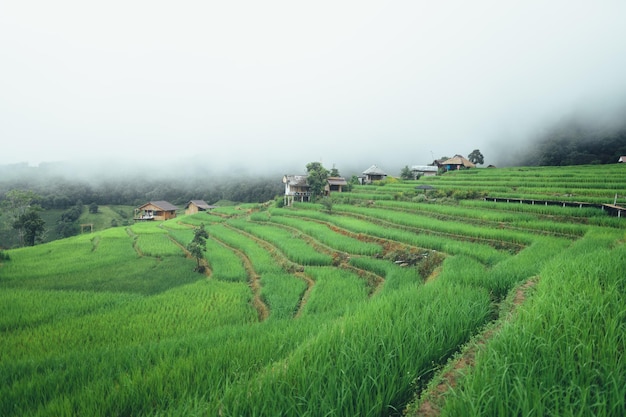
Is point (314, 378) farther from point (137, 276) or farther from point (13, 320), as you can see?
point (137, 276)

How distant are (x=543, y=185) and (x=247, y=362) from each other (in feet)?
94.9

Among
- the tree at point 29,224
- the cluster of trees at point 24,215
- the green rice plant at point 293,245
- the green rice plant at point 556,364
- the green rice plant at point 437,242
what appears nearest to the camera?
the green rice plant at point 556,364

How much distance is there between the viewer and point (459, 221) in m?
18.1

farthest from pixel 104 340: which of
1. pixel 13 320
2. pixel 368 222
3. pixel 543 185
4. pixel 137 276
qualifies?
pixel 543 185

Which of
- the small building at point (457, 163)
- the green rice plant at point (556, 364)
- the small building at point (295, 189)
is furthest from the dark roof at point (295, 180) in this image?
the green rice plant at point (556, 364)

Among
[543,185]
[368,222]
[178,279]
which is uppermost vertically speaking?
[543,185]

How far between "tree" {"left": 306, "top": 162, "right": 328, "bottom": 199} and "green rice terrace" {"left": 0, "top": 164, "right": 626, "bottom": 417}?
15471 mm

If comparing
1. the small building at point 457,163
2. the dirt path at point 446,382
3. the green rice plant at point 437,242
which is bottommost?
the green rice plant at point 437,242

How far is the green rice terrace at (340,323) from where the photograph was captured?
2344 mm

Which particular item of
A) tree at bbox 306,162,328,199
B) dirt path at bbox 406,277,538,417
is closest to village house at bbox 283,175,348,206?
tree at bbox 306,162,328,199

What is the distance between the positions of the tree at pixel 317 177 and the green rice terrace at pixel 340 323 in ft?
50.8

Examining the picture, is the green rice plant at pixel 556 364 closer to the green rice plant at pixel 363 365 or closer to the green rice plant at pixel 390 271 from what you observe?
the green rice plant at pixel 363 365

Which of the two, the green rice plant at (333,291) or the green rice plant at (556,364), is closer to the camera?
the green rice plant at (556,364)

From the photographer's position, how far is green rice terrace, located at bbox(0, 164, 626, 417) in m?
2.34
